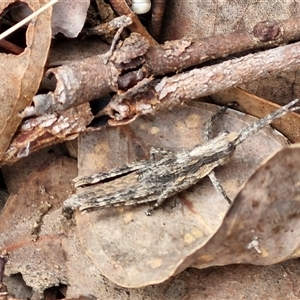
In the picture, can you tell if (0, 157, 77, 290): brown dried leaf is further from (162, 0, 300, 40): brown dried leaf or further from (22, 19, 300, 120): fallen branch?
(162, 0, 300, 40): brown dried leaf

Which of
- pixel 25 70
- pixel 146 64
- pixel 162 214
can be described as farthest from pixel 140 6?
pixel 162 214

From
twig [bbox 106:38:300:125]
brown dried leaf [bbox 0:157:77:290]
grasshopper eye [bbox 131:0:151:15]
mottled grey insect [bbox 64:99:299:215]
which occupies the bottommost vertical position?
brown dried leaf [bbox 0:157:77:290]

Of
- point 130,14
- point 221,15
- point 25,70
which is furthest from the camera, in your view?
point 221,15

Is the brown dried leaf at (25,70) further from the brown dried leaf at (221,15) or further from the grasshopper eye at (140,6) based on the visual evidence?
the brown dried leaf at (221,15)

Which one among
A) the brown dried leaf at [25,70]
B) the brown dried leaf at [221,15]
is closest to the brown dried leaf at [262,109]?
the brown dried leaf at [221,15]

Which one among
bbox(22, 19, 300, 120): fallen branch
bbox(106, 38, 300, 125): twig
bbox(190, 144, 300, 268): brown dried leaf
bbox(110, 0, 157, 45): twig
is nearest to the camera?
bbox(190, 144, 300, 268): brown dried leaf

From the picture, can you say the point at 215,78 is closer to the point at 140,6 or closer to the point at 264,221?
the point at 140,6

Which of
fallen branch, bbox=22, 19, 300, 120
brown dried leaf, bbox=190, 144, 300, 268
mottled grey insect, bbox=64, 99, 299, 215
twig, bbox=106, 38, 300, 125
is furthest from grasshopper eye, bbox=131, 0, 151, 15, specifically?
brown dried leaf, bbox=190, 144, 300, 268

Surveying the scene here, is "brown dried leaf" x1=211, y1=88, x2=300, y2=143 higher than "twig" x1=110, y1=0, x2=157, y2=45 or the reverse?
the reverse
